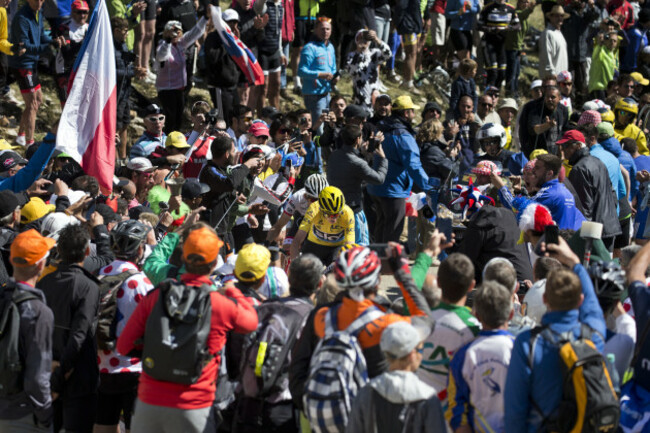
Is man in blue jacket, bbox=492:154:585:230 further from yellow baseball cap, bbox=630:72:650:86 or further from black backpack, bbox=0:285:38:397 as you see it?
yellow baseball cap, bbox=630:72:650:86

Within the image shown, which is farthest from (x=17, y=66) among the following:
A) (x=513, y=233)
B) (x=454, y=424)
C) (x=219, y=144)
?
(x=454, y=424)

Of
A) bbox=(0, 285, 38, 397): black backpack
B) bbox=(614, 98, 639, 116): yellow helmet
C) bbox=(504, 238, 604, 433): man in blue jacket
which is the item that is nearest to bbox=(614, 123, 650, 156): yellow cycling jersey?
bbox=(614, 98, 639, 116): yellow helmet

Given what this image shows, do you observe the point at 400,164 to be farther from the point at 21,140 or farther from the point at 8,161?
the point at 21,140

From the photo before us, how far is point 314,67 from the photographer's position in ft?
45.7

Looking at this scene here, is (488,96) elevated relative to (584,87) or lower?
elevated

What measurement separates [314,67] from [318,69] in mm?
69

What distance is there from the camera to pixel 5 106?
1416cm

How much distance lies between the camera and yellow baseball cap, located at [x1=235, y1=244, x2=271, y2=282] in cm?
594

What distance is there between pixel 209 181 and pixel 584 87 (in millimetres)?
13047

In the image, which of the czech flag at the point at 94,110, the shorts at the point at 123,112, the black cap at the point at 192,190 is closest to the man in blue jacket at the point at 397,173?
the black cap at the point at 192,190

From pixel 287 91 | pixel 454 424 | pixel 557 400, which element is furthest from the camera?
pixel 287 91

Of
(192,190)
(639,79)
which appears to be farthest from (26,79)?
(639,79)

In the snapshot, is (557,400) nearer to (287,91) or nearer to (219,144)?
(219,144)

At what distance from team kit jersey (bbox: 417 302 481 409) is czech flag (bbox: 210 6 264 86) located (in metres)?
8.26
